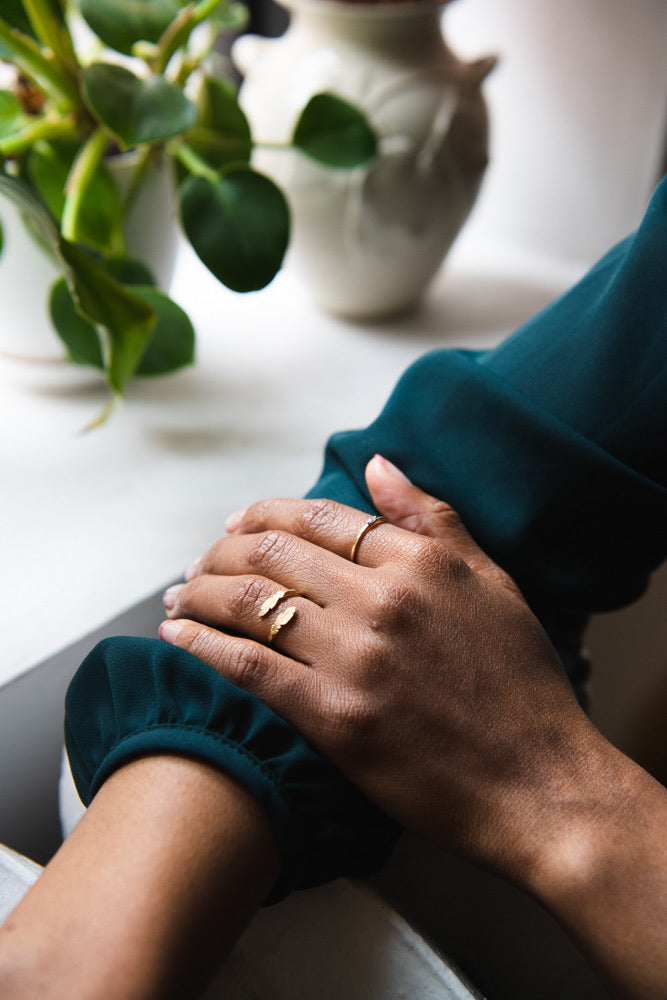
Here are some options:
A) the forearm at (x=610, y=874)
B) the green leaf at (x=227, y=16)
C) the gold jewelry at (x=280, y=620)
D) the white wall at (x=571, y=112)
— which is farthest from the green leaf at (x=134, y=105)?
the white wall at (x=571, y=112)

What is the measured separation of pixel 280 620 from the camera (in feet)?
1.38

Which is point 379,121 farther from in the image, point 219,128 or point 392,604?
point 392,604

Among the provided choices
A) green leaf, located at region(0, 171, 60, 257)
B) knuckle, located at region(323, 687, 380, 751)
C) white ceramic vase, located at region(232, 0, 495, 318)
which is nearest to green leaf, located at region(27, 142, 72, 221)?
green leaf, located at region(0, 171, 60, 257)

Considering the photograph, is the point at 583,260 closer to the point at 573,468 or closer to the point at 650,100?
the point at 650,100

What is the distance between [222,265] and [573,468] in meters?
0.29

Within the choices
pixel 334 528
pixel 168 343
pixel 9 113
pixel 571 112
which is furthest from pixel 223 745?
pixel 571 112

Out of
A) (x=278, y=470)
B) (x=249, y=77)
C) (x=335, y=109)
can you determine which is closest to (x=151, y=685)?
(x=278, y=470)

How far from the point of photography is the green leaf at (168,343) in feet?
2.05

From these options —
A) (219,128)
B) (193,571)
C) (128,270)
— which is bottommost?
(193,571)

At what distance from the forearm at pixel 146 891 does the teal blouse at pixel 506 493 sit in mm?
16

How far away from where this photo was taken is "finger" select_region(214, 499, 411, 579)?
0.46 m

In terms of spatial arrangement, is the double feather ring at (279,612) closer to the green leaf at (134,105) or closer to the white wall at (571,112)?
the green leaf at (134,105)

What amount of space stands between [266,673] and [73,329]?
0.34 meters

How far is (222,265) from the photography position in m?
0.58
